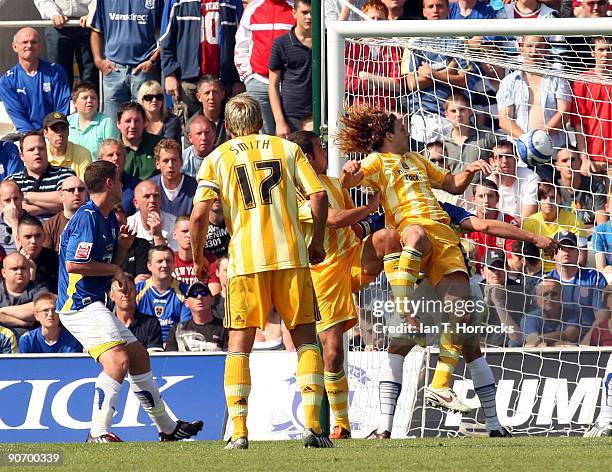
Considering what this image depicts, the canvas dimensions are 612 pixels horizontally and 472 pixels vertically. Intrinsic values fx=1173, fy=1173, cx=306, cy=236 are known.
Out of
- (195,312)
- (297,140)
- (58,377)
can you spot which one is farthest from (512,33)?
(58,377)

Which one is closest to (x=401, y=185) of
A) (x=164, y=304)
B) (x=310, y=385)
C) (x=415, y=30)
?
(x=415, y=30)

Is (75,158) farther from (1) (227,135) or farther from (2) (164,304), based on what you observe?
(2) (164,304)

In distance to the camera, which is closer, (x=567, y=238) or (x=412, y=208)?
(x=412, y=208)

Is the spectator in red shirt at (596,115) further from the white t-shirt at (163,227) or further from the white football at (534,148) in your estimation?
the white t-shirt at (163,227)

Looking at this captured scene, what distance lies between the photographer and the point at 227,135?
1127 centimetres

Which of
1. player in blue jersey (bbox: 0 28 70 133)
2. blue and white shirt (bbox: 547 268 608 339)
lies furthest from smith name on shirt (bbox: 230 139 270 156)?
player in blue jersey (bbox: 0 28 70 133)

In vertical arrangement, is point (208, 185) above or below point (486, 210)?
above

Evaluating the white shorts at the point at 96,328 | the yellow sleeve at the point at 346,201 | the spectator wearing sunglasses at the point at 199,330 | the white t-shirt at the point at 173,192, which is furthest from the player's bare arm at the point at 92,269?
the white t-shirt at the point at 173,192

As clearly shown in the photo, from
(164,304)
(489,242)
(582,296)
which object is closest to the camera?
(582,296)

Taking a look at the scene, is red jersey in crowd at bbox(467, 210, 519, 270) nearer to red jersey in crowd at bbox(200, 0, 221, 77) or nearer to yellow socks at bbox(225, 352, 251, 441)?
red jersey in crowd at bbox(200, 0, 221, 77)

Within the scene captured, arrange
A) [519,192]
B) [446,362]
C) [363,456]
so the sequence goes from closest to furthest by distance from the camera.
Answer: [363,456]
[446,362]
[519,192]

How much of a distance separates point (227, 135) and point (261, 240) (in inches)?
188

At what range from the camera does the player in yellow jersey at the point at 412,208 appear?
7906 mm

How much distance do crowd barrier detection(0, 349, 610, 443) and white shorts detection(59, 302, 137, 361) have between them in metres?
1.55
